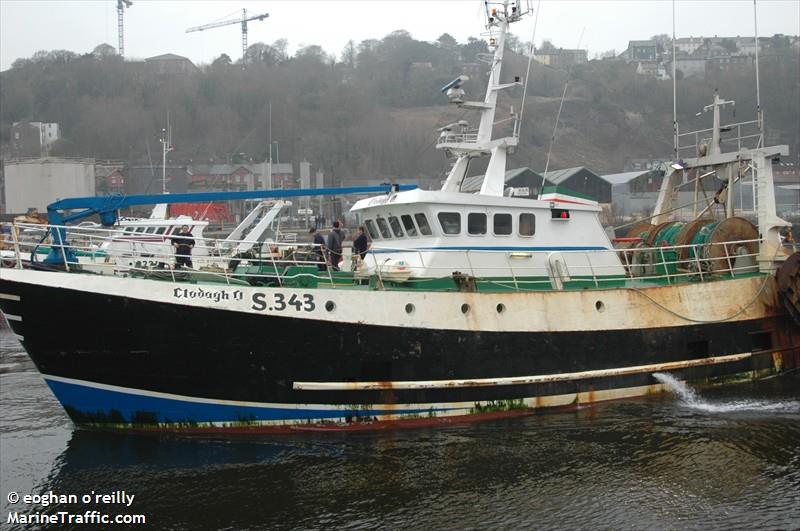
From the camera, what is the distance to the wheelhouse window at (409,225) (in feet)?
40.0

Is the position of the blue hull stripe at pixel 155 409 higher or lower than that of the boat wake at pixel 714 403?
higher

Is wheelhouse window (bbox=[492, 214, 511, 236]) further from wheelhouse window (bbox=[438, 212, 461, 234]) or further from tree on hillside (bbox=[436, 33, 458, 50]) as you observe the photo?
tree on hillside (bbox=[436, 33, 458, 50])

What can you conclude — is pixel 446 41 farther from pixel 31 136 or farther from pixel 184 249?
pixel 184 249

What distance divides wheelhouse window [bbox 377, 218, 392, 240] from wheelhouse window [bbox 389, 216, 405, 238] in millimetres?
129

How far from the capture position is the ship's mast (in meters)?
12.7

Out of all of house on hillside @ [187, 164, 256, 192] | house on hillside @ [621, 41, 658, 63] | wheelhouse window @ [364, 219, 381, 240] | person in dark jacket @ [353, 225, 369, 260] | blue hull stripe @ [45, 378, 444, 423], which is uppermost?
house on hillside @ [621, 41, 658, 63]

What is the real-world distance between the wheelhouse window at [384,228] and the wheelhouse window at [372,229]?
5.8 inches

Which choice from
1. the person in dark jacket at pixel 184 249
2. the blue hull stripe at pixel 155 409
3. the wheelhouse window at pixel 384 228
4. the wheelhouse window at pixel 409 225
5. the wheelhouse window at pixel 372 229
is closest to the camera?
the blue hull stripe at pixel 155 409

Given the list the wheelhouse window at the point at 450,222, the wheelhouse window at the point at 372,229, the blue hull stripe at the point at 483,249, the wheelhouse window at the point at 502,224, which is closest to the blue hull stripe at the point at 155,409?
the blue hull stripe at the point at 483,249

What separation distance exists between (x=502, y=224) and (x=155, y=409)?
242 inches

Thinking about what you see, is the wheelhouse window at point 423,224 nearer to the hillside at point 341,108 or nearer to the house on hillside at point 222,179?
the house on hillside at point 222,179

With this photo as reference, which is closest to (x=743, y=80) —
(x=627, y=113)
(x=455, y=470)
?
(x=627, y=113)

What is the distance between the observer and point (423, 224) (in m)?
12.0

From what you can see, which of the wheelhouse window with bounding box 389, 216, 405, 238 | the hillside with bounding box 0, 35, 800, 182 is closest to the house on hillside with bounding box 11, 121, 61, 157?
the hillside with bounding box 0, 35, 800, 182
